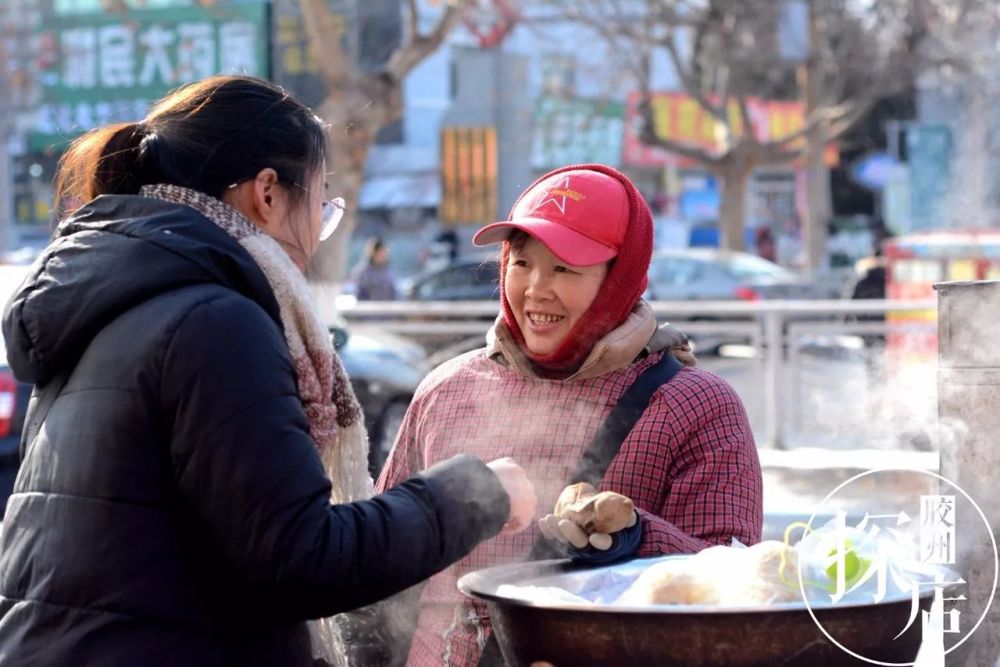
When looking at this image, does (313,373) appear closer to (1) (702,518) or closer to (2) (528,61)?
(1) (702,518)

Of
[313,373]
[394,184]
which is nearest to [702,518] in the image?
[313,373]

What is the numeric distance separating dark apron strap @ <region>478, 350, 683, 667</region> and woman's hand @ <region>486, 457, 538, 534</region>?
48 cm

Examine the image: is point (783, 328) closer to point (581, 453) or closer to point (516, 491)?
point (581, 453)

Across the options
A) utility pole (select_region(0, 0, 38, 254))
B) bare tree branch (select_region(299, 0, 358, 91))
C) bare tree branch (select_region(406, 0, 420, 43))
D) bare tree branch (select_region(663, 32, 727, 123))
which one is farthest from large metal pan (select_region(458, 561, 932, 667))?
bare tree branch (select_region(663, 32, 727, 123))

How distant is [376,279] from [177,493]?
1327 cm

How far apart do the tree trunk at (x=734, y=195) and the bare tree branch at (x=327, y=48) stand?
562 inches

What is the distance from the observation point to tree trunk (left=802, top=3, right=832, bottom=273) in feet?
85.4

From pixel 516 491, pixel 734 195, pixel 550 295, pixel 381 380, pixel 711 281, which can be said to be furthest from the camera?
pixel 734 195

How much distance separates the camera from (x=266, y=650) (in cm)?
182

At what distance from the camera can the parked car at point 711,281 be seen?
19.0 metres

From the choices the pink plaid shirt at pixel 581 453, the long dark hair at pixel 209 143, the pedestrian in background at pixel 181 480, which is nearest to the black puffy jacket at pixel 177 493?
the pedestrian in background at pixel 181 480

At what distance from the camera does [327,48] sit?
1272 cm

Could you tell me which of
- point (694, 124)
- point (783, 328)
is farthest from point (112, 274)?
point (694, 124)

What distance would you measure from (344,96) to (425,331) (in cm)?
291
